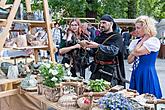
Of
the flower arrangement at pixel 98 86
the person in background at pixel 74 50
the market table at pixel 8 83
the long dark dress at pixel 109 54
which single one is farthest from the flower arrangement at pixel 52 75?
the person in background at pixel 74 50

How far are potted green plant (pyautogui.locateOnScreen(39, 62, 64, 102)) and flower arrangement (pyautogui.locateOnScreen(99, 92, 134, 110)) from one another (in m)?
0.54

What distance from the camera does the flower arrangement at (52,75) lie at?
2.23 meters

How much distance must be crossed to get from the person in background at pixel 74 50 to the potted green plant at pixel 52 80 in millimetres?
986

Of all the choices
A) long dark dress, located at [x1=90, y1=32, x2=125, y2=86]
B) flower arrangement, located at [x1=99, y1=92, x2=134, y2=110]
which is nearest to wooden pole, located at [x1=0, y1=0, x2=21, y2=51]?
long dark dress, located at [x1=90, y1=32, x2=125, y2=86]

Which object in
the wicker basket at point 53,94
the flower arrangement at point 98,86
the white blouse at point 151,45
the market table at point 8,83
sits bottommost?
the market table at point 8,83

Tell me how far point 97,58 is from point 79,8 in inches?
387

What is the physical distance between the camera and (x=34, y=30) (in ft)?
11.4

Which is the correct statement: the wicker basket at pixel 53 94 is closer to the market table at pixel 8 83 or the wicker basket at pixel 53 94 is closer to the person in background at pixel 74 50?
the market table at pixel 8 83

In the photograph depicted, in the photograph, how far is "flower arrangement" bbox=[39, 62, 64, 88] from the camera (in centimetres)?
223

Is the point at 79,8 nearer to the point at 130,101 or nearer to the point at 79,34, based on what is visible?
the point at 79,34

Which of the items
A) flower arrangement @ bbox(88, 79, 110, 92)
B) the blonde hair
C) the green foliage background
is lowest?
flower arrangement @ bbox(88, 79, 110, 92)

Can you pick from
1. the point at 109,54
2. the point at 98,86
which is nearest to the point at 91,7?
the point at 109,54

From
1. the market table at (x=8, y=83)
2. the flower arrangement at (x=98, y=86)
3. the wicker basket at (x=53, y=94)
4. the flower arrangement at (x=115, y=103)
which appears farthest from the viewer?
the market table at (x=8, y=83)

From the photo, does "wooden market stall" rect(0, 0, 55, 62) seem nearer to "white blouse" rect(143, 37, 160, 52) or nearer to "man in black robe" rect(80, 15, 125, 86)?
"man in black robe" rect(80, 15, 125, 86)
